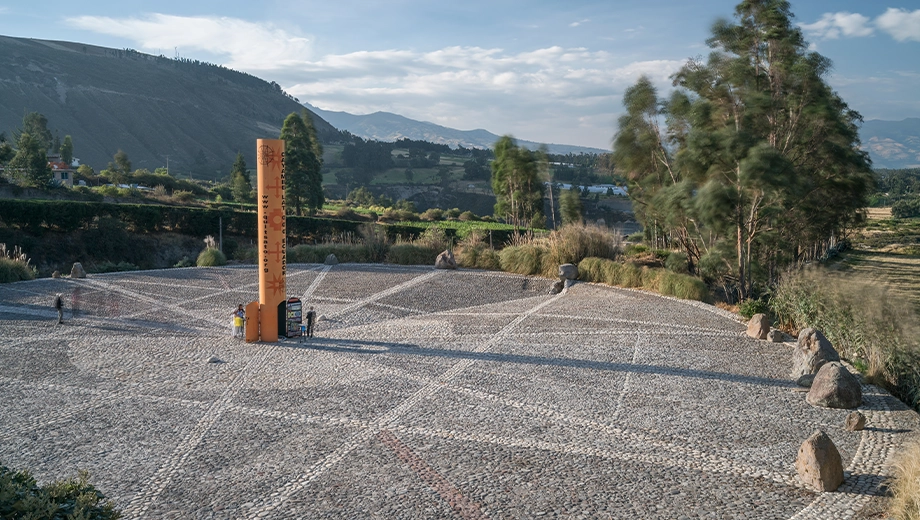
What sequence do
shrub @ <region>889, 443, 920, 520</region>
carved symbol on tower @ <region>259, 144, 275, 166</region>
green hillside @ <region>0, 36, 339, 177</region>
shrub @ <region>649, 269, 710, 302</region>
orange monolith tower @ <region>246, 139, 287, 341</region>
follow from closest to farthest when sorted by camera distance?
1. shrub @ <region>889, 443, 920, 520</region>
2. carved symbol on tower @ <region>259, 144, 275, 166</region>
3. orange monolith tower @ <region>246, 139, 287, 341</region>
4. shrub @ <region>649, 269, 710, 302</region>
5. green hillside @ <region>0, 36, 339, 177</region>

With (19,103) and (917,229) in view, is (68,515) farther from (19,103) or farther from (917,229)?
(19,103)

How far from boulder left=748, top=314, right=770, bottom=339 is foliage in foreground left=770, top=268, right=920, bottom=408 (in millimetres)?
678

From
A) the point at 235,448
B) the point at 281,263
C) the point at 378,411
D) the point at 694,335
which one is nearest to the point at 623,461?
the point at 378,411

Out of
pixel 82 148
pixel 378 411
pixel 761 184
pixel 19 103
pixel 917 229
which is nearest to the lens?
pixel 378 411

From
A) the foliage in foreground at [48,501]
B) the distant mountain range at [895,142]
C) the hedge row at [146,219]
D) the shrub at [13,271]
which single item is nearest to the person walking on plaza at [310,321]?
the foliage in foreground at [48,501]

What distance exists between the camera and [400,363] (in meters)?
9.01

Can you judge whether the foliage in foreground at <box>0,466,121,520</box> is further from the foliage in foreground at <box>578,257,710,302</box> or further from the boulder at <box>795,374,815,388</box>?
the foliage in foreground at <box>578,257,710,302</box>

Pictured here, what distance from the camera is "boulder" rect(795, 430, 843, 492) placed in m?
5.16

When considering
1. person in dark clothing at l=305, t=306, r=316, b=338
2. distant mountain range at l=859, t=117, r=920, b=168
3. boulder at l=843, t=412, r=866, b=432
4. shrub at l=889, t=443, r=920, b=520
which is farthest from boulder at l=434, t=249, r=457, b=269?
distant mountain range at l=859, t=117, r=920, b=168

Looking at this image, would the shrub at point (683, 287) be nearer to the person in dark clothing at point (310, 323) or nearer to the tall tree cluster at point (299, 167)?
the person in dark clothing at point (310, 323)

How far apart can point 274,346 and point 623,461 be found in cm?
594

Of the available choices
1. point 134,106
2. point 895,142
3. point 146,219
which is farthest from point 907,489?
point 895,142

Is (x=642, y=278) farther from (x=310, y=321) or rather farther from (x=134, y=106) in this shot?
(x=134, y=106)

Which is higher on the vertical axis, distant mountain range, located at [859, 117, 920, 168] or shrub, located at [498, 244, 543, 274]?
distant mountain range, located at [859, 117, 920, 168]
